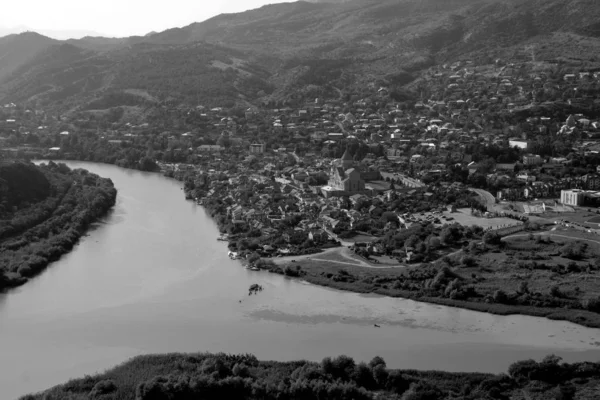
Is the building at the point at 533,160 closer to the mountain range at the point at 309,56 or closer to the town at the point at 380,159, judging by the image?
the town at the point at 380,159

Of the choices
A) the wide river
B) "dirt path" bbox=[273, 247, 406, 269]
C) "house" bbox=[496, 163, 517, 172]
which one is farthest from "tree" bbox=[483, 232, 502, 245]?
"house" bbox=[496, 163, 517, 172]

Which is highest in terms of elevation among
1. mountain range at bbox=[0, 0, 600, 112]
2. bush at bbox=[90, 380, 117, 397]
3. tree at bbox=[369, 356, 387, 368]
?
mountain range at bbox=[0, 0, 600, 112]

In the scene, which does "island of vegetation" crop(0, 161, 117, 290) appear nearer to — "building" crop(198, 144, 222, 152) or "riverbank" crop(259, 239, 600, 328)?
"riverbank" crop(259, 239, 600, 328)

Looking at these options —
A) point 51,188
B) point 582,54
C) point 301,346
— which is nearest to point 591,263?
point 301,346

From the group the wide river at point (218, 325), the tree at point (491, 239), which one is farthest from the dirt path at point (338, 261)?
the tree at point (491, 239)

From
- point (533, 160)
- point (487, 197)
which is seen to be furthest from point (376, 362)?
point (533, 160)

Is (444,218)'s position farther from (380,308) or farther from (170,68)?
(170,68)
